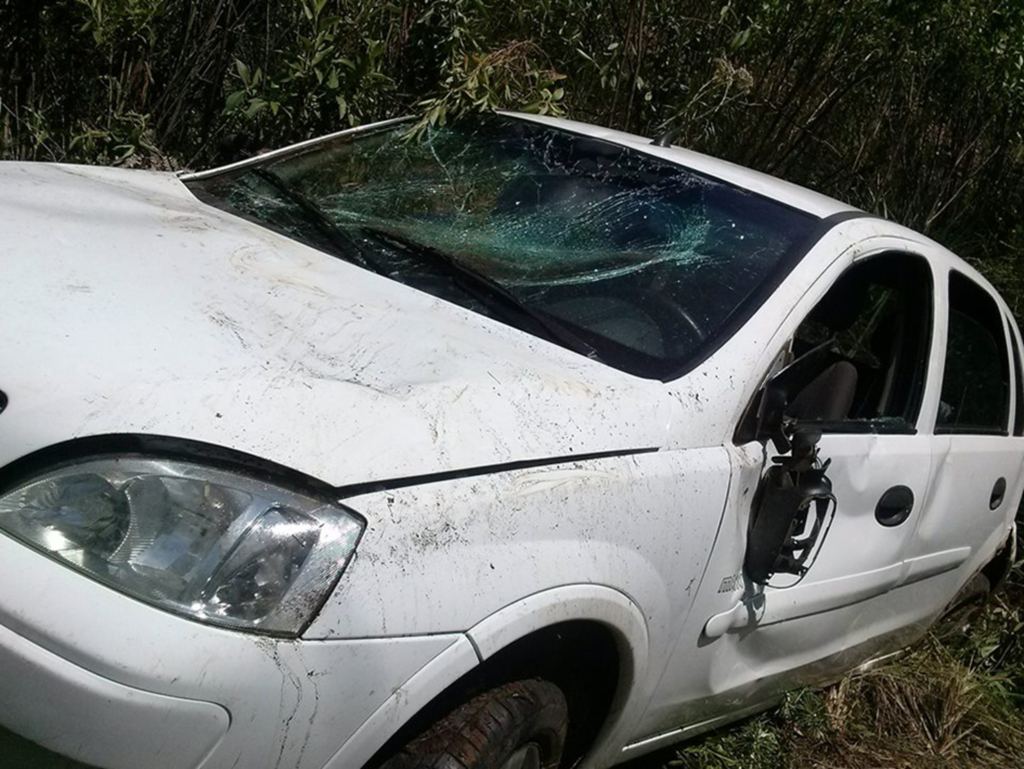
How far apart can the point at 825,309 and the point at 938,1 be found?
4593 millimetres

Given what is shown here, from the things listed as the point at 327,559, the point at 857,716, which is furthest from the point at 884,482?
the point at 327,559

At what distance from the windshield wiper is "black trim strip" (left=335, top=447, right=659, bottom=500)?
0.32m

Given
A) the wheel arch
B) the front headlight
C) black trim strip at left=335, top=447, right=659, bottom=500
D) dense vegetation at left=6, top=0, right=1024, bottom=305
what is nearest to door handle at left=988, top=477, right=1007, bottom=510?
the wheel arch

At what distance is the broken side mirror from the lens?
2809mm

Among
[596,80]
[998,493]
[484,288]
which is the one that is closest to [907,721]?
[998,493]

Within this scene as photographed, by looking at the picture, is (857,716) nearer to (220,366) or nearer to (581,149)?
(581,149)

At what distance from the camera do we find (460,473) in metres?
2.21

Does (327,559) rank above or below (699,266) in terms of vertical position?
below

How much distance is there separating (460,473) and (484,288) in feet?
2.63

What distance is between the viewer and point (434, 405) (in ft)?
7.50

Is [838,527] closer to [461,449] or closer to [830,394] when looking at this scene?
[830,394]

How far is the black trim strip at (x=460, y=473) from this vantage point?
6.80 feet

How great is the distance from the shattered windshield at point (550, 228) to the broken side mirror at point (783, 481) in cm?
18

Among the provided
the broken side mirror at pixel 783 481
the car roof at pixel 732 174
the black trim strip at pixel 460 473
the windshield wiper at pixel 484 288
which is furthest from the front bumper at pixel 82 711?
the car roof at pixel 732 174
